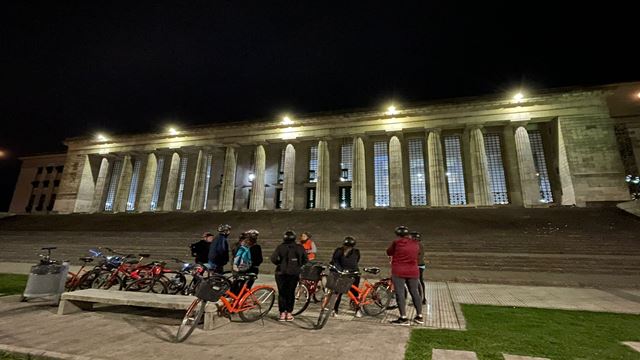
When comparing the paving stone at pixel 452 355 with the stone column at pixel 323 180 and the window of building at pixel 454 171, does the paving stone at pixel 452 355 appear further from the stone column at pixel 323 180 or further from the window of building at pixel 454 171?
the window of building at pixel 454 171

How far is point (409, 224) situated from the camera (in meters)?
20.8

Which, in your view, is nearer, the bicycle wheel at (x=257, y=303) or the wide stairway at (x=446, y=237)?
the bicycle wheel at (x=257, y=303)

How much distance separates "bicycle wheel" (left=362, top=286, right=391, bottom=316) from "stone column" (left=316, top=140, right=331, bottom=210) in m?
23.5

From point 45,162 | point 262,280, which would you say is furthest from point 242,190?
point 45,162

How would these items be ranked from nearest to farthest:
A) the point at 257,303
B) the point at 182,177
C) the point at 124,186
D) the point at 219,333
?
the point at 219,333 < the point at 257,303 < the point at 124,186 < the point at 182,177

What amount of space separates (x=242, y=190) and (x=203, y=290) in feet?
112

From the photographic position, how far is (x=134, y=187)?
40.7 metres

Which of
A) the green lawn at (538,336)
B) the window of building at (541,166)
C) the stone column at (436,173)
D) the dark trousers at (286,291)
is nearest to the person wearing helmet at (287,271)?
the dark trousers at (286,291)

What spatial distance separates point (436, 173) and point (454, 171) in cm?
408

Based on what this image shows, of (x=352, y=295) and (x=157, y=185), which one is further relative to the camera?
(x=157, y=185)

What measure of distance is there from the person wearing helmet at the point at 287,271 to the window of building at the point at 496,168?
29.3 m

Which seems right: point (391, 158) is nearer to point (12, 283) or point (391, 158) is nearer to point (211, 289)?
point (211, 289)

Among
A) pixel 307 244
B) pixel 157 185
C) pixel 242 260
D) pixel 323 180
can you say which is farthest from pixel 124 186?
pixel 242 260

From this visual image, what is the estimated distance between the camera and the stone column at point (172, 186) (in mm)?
35219
